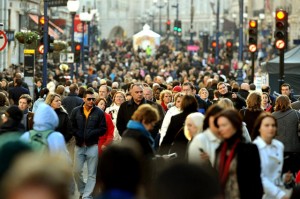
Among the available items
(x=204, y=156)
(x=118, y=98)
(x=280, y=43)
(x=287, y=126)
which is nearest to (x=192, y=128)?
(x=204, y=156)

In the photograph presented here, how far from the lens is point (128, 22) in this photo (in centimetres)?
16712

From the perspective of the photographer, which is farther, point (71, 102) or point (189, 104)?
point (71, 102)

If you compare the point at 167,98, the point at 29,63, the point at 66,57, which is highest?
the point at 66,57

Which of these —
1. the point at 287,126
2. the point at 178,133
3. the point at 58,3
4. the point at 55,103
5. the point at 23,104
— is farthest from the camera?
the point at 58,3

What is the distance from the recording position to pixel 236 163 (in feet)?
28.5

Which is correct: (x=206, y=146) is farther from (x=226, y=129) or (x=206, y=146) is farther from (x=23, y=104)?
(x=23, y=104)

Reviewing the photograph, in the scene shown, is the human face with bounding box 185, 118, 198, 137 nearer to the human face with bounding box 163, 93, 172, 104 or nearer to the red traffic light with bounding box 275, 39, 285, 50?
the human face with bounding box 163, 93, 172, 104

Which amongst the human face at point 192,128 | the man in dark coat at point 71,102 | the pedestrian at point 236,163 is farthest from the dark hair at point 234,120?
the man in dark coat at point 71,102

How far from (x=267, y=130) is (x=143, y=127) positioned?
1.32m

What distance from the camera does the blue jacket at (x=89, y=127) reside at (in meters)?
15.0

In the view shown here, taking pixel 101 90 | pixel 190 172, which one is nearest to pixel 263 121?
pixel 190 172

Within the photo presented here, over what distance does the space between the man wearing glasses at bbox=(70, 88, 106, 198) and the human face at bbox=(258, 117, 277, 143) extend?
5703mm

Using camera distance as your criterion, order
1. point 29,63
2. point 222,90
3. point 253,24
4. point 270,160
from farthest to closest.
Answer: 1. point 253,24
2. point 29,63
3. point 222,90
4. point 270,160

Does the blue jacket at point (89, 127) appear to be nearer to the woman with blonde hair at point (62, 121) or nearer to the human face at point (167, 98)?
the woman with blonde hair at point (62, 121)
